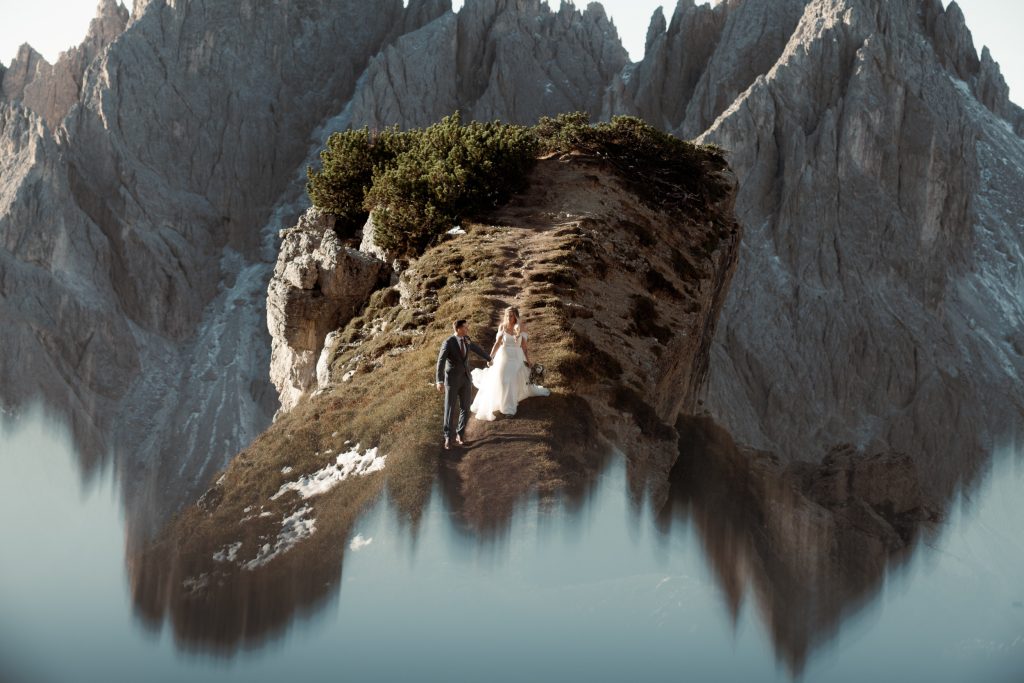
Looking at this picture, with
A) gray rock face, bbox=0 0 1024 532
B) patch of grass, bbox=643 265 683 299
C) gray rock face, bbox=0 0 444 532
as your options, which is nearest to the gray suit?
patch of grass, bbox=643 265 683 299

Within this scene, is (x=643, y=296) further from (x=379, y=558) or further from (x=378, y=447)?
(x=379, y=558)

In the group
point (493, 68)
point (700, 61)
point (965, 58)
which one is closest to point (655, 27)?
point (700, 61)

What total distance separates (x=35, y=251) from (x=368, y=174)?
70081mm

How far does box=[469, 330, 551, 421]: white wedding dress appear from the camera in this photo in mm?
17406

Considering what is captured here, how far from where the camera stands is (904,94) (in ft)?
324

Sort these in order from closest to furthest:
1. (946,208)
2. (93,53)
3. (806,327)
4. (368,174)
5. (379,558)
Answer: (379,558), (368,174), (806,327), (946,208), (93,53)

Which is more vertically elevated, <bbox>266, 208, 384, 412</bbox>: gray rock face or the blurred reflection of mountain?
<bbox>266, 208, 384, 412</bbox>: gray rock face

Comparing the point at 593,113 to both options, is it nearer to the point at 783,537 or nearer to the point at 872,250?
the point at 872,250

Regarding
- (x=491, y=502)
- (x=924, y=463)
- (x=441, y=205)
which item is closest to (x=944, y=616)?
(x=491, y=502)

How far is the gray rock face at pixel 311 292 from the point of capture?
26688 millimetres

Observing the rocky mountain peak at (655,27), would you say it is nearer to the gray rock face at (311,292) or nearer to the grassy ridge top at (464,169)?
the grassy ridge top at (464,169)

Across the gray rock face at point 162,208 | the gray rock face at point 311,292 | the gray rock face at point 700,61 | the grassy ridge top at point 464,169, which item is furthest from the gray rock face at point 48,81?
the gray rock face at point 311,292

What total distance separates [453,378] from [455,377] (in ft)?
0.12

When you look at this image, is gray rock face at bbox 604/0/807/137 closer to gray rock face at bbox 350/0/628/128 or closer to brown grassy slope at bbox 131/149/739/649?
gray rock face at bbox 350/0/628/128
